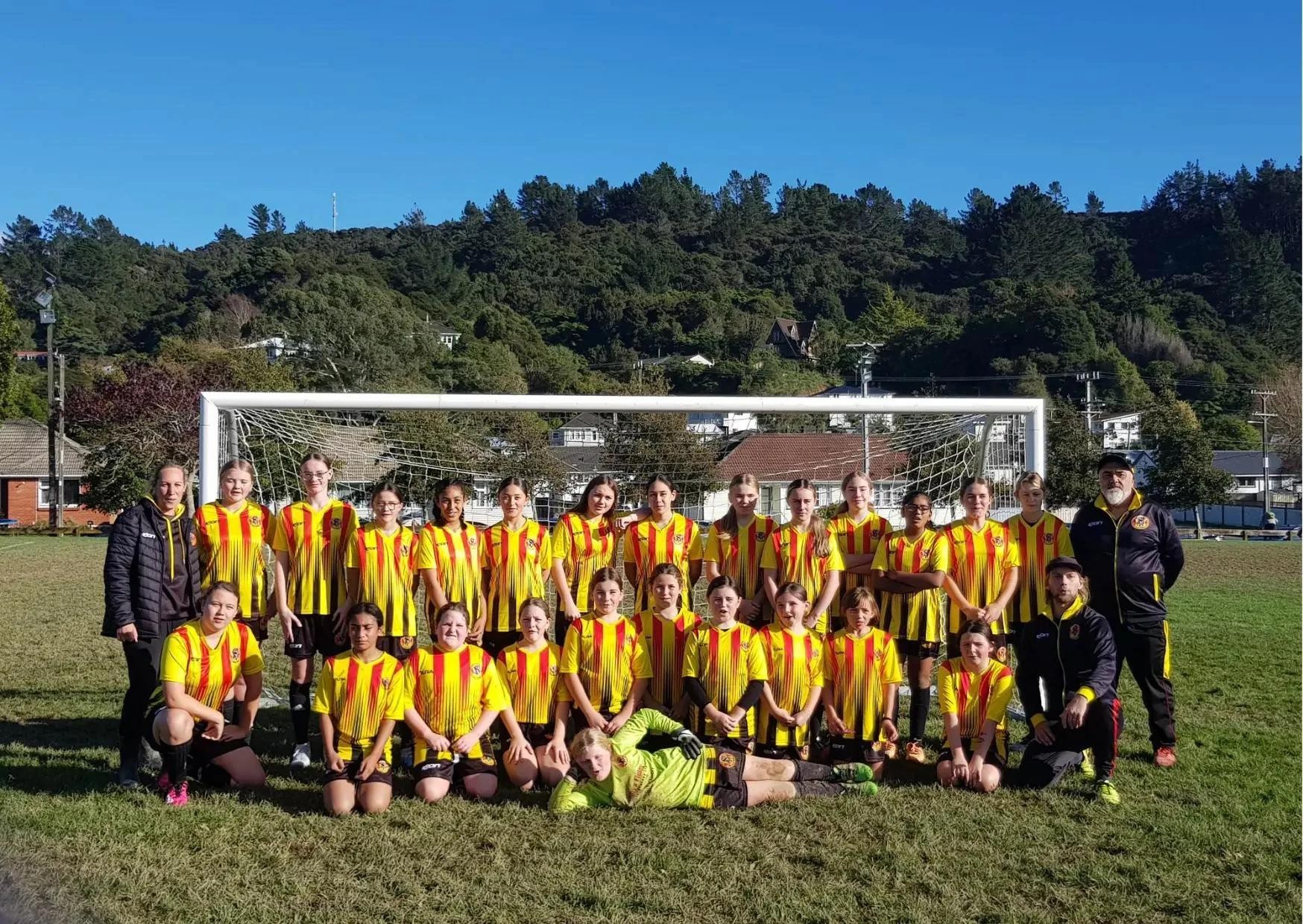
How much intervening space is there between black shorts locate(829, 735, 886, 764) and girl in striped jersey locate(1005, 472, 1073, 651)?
953 mm

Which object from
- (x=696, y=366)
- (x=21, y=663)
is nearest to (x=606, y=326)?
(x=696, y=366)

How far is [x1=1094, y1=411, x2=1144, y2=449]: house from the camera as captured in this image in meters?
46.1

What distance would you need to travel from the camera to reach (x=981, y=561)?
551 cm

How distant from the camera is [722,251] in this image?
111250 millimetres

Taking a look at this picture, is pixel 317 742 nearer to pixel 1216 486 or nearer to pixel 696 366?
pixel 1216 486

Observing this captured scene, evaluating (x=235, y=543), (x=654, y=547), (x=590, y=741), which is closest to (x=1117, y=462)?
(x=654, y=547)

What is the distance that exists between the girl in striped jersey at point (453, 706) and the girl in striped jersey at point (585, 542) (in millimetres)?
827

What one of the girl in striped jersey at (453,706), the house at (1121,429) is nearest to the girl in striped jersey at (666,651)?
the girl in striped jersey at (453,706)

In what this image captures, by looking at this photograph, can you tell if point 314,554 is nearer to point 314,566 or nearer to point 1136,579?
point 314,566

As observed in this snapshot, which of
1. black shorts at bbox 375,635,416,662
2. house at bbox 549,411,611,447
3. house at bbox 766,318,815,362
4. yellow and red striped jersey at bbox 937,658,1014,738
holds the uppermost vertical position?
house at bbox 766,318,815,362

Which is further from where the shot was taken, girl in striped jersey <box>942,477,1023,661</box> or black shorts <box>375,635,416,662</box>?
girl in striped jersey <box>942,477,1023,661</box>

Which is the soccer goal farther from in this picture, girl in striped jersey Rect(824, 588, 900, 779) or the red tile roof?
girl in striped jersey Rect(824, 588, 900, 779)

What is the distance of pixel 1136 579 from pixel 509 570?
2.99 metres

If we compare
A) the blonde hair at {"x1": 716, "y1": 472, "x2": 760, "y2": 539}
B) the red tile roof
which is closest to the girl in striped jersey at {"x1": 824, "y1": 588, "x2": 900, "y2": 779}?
the blonde hair at {"x1": 716, "y1": 472, "x2": 760, "y2": 539}
